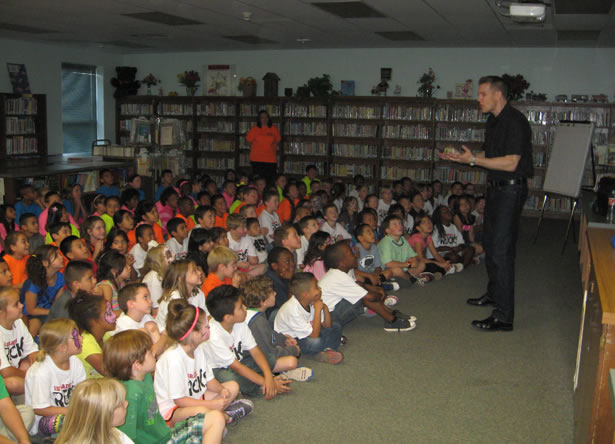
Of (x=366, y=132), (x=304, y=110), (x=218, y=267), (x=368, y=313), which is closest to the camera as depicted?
(x=218, y=267)

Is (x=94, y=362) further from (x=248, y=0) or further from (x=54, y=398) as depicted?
(x=248, y=0)

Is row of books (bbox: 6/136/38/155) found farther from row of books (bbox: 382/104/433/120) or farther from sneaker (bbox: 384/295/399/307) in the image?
sneaker (bbox: 384/295/399/307)

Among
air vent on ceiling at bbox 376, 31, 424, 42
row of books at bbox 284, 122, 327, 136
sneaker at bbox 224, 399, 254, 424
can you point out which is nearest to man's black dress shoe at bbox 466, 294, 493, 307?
sneaker at bbox 224, 399, 254, 424

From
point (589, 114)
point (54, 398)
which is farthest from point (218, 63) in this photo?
point (54, 398)

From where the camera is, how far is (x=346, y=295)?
4.07 m

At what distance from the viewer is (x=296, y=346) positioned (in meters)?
3.68

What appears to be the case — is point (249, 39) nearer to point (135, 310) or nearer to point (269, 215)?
point (269, 215)

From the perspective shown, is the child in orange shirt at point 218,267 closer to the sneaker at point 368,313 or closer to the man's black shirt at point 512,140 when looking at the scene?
the sneaker at point 368,313

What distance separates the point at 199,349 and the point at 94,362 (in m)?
0.53

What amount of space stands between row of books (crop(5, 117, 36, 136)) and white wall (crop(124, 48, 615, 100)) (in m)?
2.91

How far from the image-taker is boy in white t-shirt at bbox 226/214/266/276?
16.9 ft

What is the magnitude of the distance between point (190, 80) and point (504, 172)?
343 inches

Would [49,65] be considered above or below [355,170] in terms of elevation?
above

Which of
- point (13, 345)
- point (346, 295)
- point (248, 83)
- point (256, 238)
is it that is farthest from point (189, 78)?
point (13, 345)
